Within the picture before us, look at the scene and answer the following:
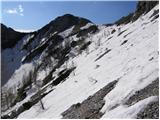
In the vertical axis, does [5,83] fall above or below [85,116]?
below

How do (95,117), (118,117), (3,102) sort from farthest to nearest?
1. (3,102)
2. (95,117)
3. (118,117)

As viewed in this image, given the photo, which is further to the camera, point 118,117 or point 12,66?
point 12,66

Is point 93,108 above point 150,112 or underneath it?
underneath

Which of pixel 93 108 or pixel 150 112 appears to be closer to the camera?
pixel 150 112

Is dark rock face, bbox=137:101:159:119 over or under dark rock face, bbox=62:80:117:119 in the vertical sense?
over

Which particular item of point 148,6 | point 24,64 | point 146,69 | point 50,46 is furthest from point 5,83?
point 146,69

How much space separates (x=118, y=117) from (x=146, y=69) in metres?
8.99

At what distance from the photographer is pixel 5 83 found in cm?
17475

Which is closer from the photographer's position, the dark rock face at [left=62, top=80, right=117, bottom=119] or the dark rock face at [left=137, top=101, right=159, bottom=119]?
the dark rock face at [left=137, top=101, right=159, bottom=119]

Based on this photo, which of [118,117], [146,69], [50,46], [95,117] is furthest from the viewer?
[50,46]

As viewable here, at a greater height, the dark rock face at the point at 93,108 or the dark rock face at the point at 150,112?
the dark rock face at the point at 150,112

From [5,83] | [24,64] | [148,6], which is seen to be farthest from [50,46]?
[148,6]

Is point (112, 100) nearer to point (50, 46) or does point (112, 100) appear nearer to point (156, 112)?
point (156, 112)

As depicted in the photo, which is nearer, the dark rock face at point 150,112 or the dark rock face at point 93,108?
the dark rock face at point 150,112
